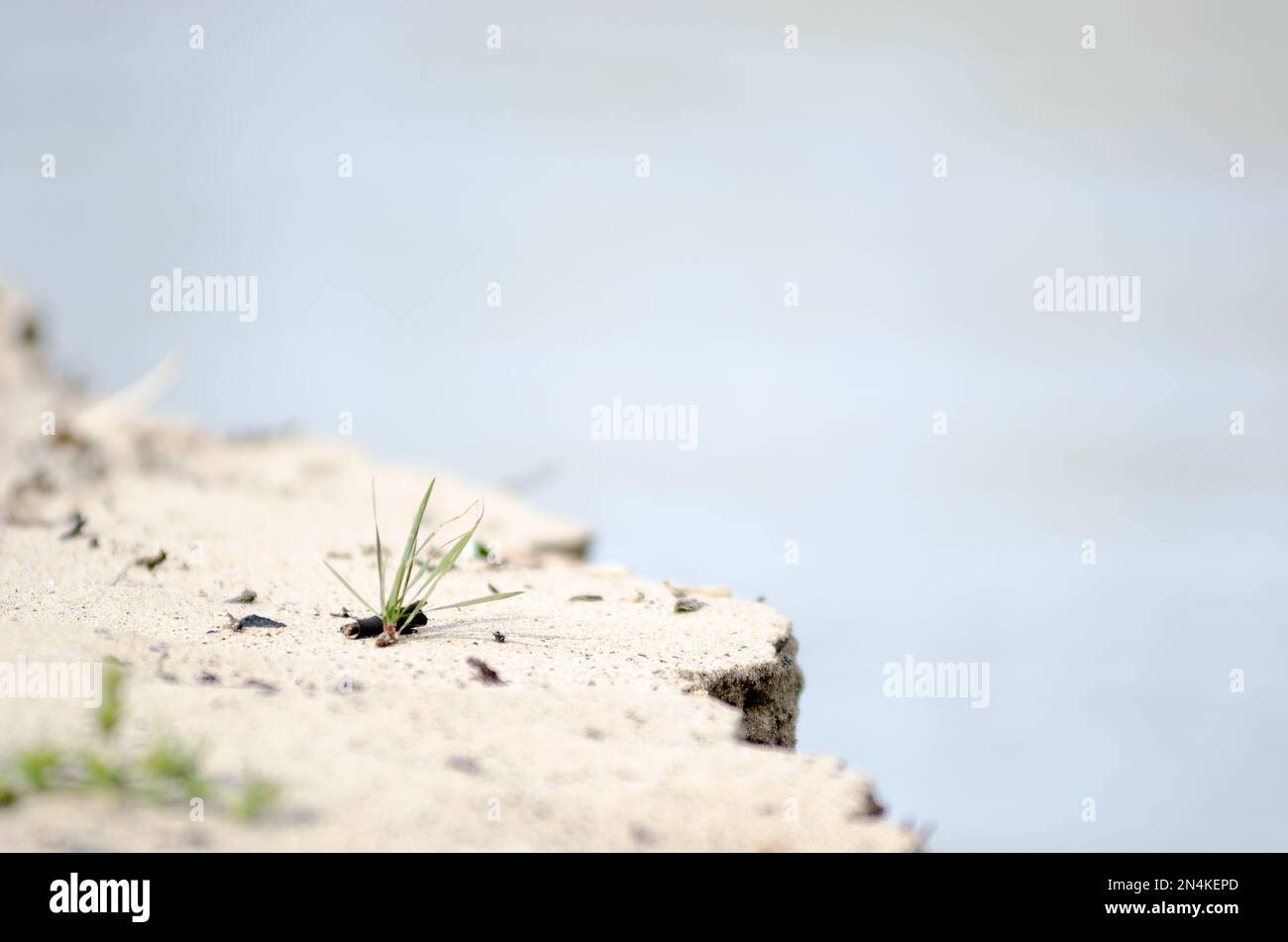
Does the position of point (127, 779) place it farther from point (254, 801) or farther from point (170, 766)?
point (254, 801)

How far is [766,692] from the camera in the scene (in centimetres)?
250

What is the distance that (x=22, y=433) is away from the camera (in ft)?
16.3

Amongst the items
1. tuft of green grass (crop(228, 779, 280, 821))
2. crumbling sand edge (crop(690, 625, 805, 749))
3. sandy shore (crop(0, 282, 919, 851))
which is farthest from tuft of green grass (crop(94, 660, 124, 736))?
crumbling sand edge (crop(690, 625, 805, 749))

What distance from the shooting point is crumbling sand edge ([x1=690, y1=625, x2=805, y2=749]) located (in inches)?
93.6

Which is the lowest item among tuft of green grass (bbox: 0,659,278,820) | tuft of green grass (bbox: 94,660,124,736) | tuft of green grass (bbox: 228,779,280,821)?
tuft of green grass (bbox: 228,779,280,821)

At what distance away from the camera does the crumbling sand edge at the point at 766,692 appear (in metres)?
2.38

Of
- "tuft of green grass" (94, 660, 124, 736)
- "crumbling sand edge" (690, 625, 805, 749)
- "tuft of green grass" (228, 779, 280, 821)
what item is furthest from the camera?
"crumbling sand edge" (690, 625, 805, 749)

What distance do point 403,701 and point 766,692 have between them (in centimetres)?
81

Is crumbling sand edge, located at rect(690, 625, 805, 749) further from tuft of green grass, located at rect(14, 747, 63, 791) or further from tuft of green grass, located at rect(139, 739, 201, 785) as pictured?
tuft of green grass, located at rect(14, 747, 63, 791)

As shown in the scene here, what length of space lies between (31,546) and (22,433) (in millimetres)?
1923

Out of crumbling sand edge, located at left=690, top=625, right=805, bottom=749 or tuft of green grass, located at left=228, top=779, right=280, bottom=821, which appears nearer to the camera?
tuft of green grass, located at left=228, top=779, right=280, bottom=821

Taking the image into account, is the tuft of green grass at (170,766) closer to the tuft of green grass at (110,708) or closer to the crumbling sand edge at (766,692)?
the tuft of green grass at (110,708)
